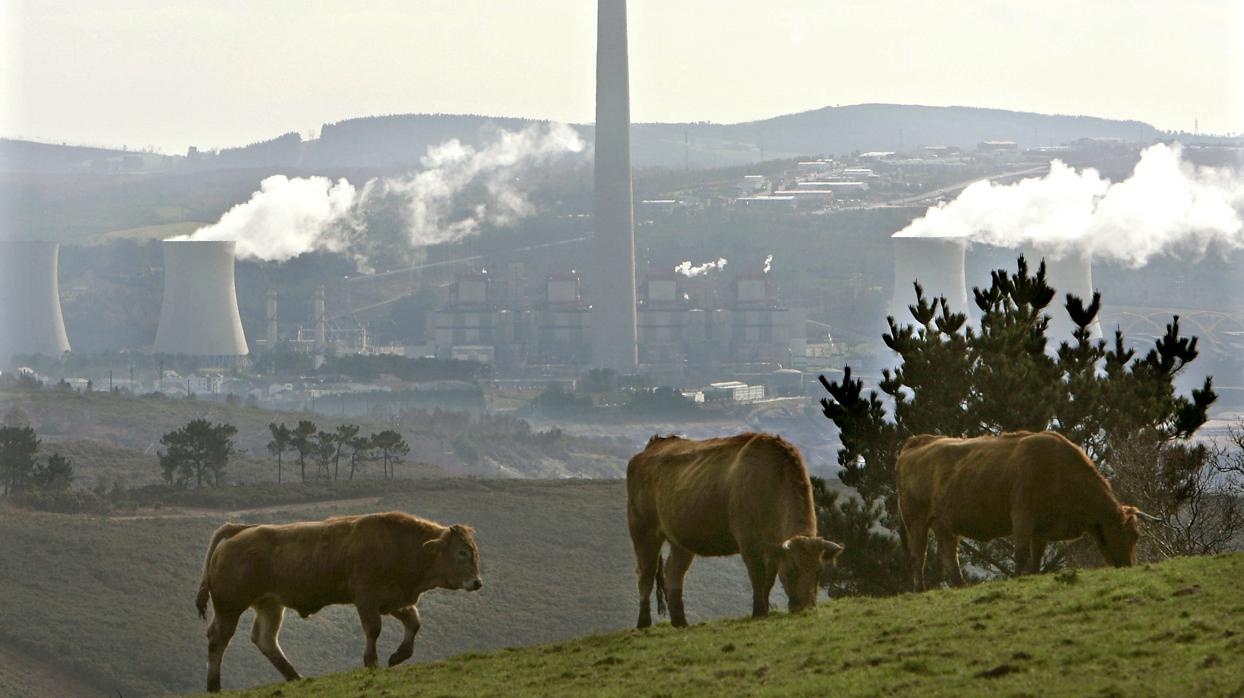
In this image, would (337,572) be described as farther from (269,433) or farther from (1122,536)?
(269,433)

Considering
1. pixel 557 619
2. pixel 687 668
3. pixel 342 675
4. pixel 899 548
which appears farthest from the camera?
pixel 557 619

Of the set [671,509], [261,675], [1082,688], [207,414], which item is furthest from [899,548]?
[207,414]

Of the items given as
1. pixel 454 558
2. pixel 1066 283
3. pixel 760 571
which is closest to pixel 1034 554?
pixel 760 571

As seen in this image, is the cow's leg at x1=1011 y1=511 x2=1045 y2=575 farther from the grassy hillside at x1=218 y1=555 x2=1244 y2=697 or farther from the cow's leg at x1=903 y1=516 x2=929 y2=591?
the cow's leg at x1=903 y1=516 x2=929 y2=591

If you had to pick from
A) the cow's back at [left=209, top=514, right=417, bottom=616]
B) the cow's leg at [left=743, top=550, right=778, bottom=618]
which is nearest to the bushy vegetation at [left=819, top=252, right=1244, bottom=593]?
the cow's leg at [left=743, top=550, right=778, bottom=618]

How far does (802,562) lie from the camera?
17344 millimetres

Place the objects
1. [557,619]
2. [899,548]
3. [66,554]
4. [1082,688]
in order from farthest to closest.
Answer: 1. [66,554]
2. [557,619]
3. [899,548]
4. [1082,688]

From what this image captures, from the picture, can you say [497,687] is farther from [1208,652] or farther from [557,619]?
[557,619]

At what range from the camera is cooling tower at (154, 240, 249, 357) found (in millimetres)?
160625

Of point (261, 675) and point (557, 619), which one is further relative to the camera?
point (557, 619)

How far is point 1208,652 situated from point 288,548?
8.76 meters

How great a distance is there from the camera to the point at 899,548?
111ft

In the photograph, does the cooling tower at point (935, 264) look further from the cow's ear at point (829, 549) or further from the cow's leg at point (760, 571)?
the cow's ear at point (829, 549)

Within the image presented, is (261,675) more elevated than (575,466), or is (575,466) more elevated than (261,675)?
(261,675)
